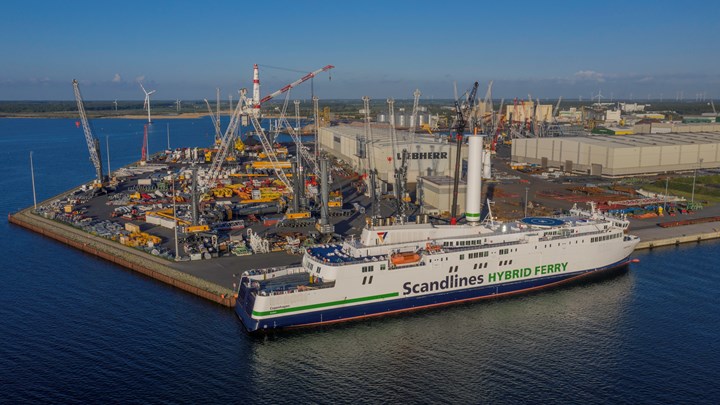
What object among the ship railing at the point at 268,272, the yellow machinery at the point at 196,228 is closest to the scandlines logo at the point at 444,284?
the ship railing at the point at 268,272

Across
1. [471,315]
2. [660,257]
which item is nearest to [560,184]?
[660,257]

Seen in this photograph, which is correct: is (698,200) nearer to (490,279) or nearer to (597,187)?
(597,187)

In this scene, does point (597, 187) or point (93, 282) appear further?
point (597, 187)

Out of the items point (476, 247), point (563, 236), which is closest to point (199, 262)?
point (476, 247)

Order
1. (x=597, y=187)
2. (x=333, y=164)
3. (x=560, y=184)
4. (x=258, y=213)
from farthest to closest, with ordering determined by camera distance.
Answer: (x=333, y=164) < (x=560, y=184) < (x=597, y=187) < (x=258, y=213)

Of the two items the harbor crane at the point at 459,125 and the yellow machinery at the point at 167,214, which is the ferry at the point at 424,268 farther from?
the yellow machinery at the point at 167,214

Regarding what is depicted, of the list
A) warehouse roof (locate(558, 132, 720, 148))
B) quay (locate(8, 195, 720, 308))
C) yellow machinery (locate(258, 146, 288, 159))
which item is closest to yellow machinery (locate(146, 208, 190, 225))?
quay (locate(8, 195, 720, 308))
